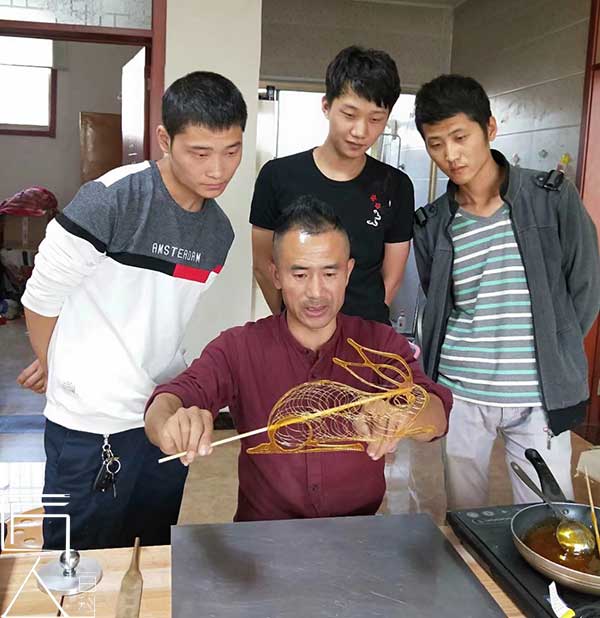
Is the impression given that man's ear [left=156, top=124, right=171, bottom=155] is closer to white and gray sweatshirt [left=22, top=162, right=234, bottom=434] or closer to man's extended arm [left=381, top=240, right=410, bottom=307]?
white and gray sweatshirt [left=22, top=162, right=234, bottom=434]

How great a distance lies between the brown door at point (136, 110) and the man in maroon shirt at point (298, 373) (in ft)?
7.29

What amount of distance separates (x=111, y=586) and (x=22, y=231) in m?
6.63

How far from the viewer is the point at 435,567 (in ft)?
3.55

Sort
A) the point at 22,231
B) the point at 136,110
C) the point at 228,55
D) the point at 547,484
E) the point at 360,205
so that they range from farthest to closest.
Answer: the point at 22,231
the point at 136,110
the point at 228,55
the point at 360,205
the point at 547,484

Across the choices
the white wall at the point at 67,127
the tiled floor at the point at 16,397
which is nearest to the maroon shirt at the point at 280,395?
the tiled floor at the point at 16,397

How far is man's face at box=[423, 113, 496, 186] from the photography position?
5.58 ft

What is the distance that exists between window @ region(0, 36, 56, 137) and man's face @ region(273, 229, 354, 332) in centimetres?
668

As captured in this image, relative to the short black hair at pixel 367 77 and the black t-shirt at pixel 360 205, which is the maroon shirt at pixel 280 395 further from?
the short black hair at pixel 367 77

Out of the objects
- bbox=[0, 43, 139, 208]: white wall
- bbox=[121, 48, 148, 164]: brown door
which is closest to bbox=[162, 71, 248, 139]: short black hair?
bbox=[121, 48, 148, 164]: brown door

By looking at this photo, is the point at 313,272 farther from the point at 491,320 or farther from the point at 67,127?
the point at 67,127

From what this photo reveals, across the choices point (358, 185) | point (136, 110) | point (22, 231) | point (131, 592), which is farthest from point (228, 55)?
point (22, 231)

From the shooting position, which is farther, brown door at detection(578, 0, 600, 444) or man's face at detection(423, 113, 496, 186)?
brown door at detection(578, 0, 600, 444)

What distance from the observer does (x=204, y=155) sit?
1.48 m

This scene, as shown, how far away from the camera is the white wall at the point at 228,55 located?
326 cm
